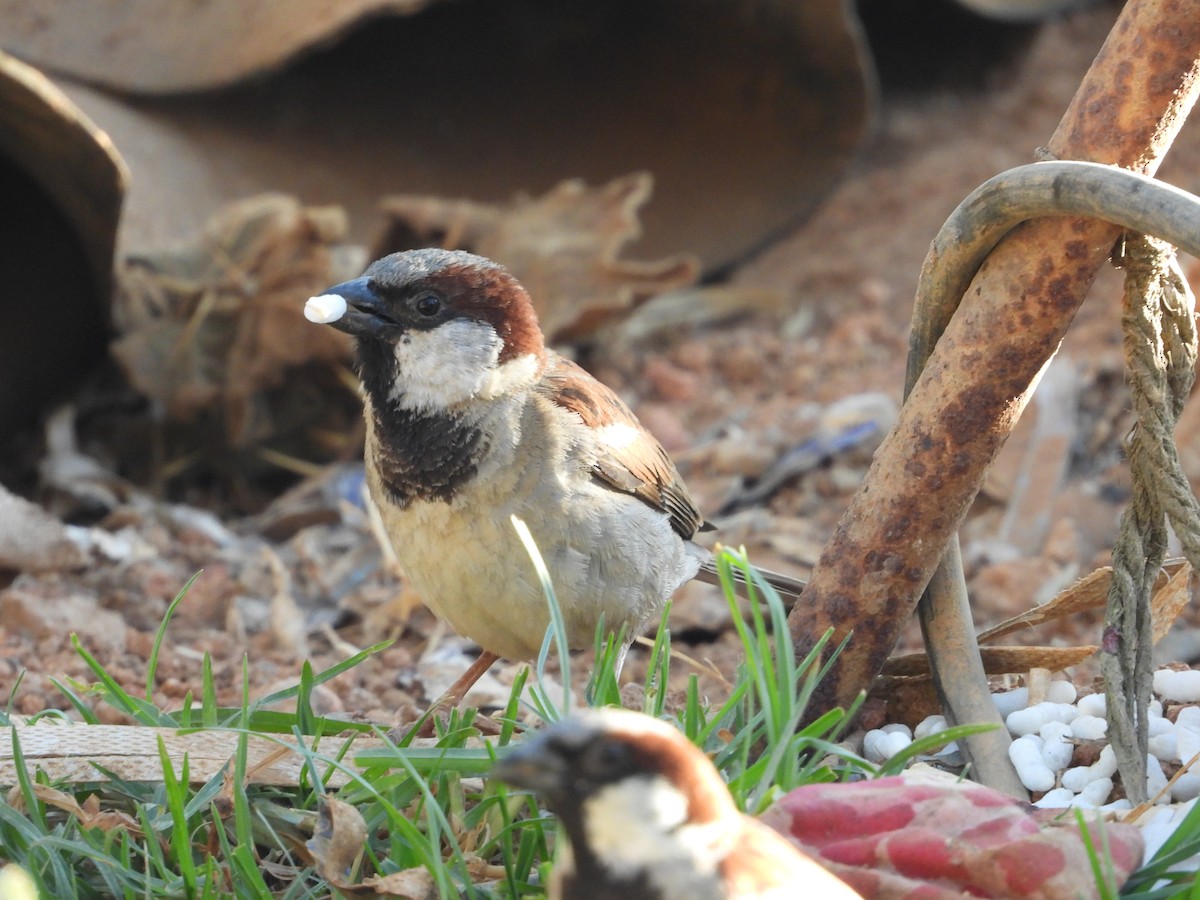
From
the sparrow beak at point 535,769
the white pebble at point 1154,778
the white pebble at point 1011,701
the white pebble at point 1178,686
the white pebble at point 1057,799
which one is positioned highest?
the sparrow beak at point 535,769

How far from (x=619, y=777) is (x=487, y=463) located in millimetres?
1259

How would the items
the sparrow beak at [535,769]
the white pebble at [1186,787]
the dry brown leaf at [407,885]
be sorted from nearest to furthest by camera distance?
the sparrow beak at [535,769] < the dry brown leaf at [407,885] < the white pebble at [1186,787]

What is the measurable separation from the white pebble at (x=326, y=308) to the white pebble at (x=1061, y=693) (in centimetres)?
146

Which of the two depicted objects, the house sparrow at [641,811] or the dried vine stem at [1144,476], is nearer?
the house sparrow at [641,811]

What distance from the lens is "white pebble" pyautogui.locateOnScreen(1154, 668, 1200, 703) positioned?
2.27 metres

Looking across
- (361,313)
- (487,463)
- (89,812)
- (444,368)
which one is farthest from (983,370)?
(89,812)

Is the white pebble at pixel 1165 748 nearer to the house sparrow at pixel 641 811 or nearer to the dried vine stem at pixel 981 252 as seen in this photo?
the dried vine stem at pixel 981 252

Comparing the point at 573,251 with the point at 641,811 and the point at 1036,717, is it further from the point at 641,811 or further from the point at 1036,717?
the point at 641,811

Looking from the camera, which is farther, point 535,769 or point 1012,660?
point 1012,660

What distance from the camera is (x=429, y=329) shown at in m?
2.77

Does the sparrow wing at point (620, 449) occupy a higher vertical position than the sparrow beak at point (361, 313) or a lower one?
lower

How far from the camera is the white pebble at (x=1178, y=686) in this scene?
7.45 ft

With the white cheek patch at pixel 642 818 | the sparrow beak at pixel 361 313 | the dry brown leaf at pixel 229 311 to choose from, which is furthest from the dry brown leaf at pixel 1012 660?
the dry brown leaf at pixel 229 311

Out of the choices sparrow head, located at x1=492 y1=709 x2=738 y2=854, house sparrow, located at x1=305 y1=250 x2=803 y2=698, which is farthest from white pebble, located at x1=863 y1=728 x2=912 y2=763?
sparrow head, located at x1=492 y1=709 x2=738 y2=854
